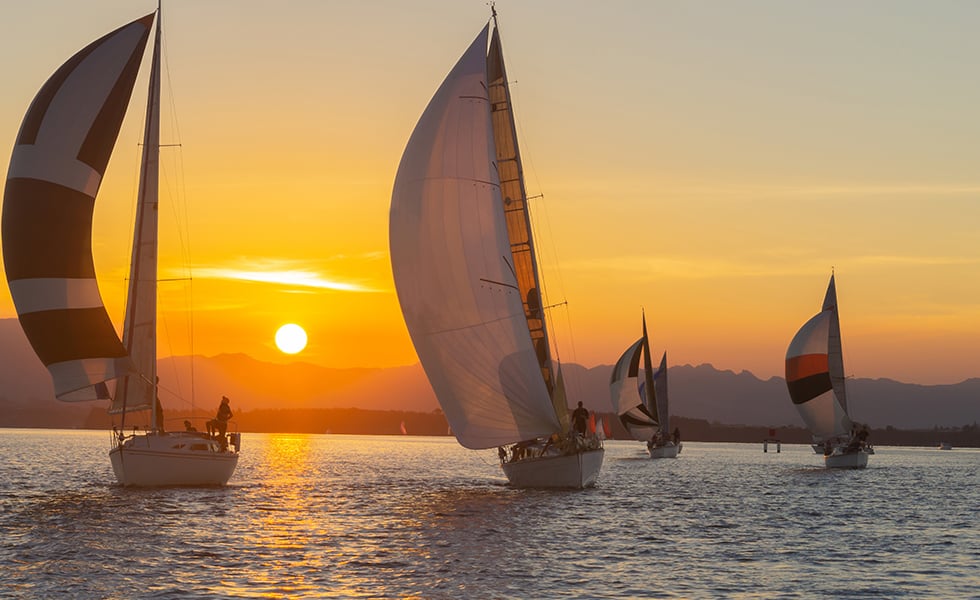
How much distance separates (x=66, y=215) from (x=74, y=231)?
564 mm

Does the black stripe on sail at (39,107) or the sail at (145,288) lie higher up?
the black stripe on sail at (39,107)

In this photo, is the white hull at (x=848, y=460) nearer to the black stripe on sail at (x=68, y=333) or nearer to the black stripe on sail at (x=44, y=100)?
the black stripe on sail at (x=68, y=333)

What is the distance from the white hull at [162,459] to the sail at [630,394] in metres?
59.0

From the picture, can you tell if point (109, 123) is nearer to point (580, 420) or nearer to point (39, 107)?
point (39, 107)

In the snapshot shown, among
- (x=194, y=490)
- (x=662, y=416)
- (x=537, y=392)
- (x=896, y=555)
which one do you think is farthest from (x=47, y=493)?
(x=662, y=416)

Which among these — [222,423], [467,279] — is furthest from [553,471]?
[222,423]

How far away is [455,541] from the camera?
29.9 metres

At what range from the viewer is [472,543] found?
29.5 meters

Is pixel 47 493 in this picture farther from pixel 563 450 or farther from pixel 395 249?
pixel 563 450

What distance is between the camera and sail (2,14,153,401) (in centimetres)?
3619

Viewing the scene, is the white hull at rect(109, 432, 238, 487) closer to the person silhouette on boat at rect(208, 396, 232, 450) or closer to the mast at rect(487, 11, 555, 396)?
the person silhouette on boat at rect(208, 396, 232, 450)

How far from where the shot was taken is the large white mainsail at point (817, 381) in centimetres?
7956

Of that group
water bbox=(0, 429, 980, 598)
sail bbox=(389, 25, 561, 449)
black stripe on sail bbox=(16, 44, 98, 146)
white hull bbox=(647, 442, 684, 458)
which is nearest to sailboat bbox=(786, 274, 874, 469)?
white hull bbox=(647, 442, 684, 458)

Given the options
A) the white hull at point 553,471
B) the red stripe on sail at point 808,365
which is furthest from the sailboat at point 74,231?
the red stripe on sail at point 808,365
